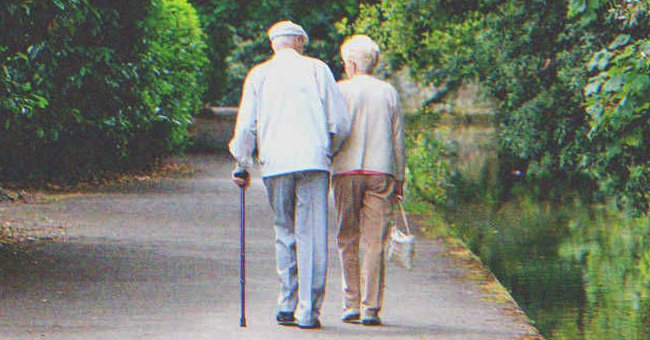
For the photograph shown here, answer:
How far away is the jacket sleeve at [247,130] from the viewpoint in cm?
815

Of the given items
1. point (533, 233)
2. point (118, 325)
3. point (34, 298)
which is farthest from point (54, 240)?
point (533, 233)

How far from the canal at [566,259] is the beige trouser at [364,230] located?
6.87ft

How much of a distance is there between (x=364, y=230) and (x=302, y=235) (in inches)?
19.4

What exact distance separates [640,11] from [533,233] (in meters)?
5.96

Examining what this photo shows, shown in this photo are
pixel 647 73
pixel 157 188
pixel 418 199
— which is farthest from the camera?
pixel 157 188

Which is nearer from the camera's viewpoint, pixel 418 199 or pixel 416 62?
pixel 418 199

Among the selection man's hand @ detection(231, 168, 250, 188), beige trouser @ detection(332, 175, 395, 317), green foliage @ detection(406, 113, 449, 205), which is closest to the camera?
man's hand @ detection(231, 168, 250, 188)

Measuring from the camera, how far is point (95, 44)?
19141 millimetres

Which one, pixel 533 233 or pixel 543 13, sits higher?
pixel 543 13

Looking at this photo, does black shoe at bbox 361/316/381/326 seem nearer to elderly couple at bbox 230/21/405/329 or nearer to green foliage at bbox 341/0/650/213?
elderly couple at bbox 230/21/405/329

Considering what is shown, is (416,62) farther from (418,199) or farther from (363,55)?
(363,55)

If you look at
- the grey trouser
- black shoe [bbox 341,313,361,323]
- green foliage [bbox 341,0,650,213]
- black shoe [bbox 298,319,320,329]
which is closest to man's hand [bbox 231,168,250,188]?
the grey trouser

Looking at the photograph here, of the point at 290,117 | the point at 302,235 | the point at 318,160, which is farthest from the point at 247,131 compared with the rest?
the point at 302,235

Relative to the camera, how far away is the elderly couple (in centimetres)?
812
